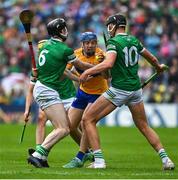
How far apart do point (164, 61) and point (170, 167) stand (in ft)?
53.5

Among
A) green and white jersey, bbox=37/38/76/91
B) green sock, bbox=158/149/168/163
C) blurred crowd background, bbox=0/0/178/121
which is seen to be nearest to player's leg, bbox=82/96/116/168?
green and white jersey, bbox=37/38/76/91

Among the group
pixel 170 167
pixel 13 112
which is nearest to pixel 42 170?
pixel 170 167

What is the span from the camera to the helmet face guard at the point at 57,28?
13.7 meters

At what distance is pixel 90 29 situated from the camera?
31.7 meters

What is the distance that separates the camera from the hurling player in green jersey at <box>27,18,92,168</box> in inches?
535

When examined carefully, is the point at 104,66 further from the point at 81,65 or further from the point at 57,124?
the point at 57,124

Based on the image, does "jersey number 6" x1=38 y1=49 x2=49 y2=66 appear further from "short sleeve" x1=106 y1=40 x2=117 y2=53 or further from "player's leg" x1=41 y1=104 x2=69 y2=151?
"short sleeve" x1=106 y1=40 x2=117 y2=53

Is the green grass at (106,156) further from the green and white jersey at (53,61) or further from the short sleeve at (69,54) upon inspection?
the short sleeve at (69,54)

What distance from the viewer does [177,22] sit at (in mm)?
31578

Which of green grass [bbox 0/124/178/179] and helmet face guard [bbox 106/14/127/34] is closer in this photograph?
green grass [bbox 0/124/178/179]

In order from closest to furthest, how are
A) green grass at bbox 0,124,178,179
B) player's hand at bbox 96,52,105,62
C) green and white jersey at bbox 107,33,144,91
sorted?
1. green grass at bbox 0,124,178,179
2. green and white jersey at bbox 107,33,144,91
3. player's hand at bbox 96,52,105,62

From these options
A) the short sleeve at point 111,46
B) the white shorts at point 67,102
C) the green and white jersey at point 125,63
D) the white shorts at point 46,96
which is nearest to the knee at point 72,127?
the white shorts at point 67,102

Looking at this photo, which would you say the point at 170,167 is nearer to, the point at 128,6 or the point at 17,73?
the point at 17,73

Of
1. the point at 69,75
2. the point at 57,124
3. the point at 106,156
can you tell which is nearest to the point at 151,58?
the point at 69,75
